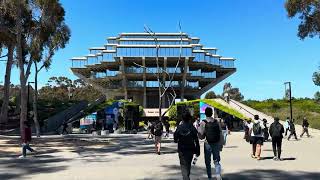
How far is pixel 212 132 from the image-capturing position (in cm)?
1098

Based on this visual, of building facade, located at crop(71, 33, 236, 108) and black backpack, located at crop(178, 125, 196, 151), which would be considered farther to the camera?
building facade, located at crop(71, 33, 236, 108)

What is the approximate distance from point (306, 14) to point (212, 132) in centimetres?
2897

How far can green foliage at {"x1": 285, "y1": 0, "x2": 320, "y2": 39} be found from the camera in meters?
36.2

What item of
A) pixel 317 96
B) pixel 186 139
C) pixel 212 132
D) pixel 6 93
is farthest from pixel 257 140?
pixel 317 96

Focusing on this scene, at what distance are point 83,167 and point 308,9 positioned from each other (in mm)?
26537

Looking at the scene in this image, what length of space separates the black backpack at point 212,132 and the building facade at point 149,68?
7484 cm

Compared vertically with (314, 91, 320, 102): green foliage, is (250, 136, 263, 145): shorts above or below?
below

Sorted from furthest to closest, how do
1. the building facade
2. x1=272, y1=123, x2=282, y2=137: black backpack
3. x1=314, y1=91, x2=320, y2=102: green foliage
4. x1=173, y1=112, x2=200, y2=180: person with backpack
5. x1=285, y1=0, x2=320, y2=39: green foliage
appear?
the building facade, x1=314, y1=91, x2=320, y2=102: green foliage, x1=285, y1=0, x2=320, y2=39: green foliage, x1=272, y1=123, x2=282, y2=137: black backpack, x1=173, y1=112, x2=200, y2=180: person with backpack

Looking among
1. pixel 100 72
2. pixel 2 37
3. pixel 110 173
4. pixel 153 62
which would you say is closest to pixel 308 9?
pixel 2 37

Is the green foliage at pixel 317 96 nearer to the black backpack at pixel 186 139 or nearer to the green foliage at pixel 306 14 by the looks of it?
the green foliage at pixel 306 14

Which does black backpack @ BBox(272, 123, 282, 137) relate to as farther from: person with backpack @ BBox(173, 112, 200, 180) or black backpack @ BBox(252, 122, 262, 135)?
person with backpack @ BBox(173, 112, 200, 180)

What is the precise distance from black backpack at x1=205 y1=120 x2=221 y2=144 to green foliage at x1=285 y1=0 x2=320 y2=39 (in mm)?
27109

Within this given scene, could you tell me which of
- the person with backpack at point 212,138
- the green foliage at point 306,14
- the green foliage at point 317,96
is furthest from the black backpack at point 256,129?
the green foliage at point 317,96

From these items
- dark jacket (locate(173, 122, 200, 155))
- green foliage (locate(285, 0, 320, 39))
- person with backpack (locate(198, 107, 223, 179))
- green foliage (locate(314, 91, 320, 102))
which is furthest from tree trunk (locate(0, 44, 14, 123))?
green foliage (locate(314, 91, 320, 102))
